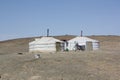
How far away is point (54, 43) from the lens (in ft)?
216

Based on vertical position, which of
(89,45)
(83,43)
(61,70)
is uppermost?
(83,43)

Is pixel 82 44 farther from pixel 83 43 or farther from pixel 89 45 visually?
pixel 89 45

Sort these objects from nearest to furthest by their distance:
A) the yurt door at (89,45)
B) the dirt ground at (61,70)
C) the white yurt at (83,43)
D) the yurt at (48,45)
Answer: the dirt ground at (61,70) < the yurt at (48,45) < the yurt door at (89,45) < the white yurt at (83,43)

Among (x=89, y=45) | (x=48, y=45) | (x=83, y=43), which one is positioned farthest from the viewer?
(x=83, y=43)

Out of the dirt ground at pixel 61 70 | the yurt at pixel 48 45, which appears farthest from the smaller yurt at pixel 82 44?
the dirt ground at pixel 61 70

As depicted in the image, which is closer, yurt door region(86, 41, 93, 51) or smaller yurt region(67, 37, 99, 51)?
yurt door region(86, 41, 93, 51)

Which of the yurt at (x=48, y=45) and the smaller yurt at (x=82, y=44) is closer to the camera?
the yurt at (x=48, y=45)

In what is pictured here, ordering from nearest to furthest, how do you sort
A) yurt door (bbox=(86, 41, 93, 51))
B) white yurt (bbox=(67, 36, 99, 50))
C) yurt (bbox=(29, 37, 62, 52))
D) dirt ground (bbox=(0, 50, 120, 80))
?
dirt ground (bbox=(0, 50, 120, 80)), yurt (bbox=(29, 37, 62, 52)), yurt door (bbox=(86, 41, 93, 51)), white yurt (bbox=(67, 36, 99, 50))

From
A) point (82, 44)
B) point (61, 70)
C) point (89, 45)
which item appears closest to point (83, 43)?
point (82, 44)

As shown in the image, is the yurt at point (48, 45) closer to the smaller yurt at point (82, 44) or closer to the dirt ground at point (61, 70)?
the smaller yurt at point (82, 44)

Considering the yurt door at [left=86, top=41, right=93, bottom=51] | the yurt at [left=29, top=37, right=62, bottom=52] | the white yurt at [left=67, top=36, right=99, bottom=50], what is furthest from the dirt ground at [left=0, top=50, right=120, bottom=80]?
the white yurt at [left=67, top=36, right=99, bottom=50]

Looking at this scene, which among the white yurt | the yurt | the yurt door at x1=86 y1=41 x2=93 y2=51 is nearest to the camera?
the yurt

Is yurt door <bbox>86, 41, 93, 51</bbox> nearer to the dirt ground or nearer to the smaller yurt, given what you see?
the smaller yurt

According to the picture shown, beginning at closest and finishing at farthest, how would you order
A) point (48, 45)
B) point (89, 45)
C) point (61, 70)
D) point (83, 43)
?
point (61, 70) < point (48, 45) < point (89, 45) < point (83, 43)
